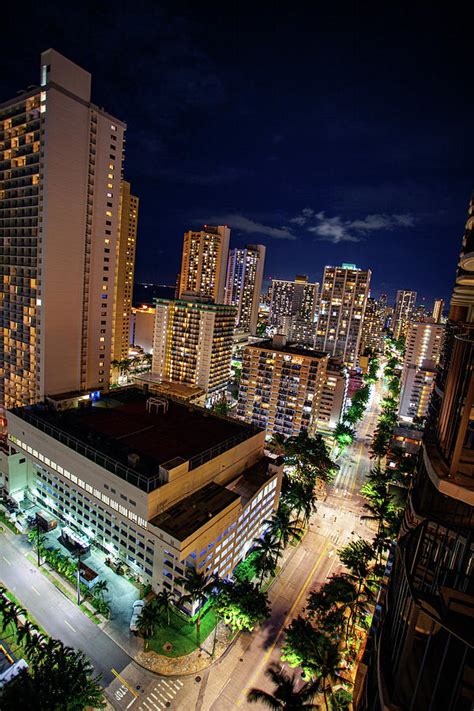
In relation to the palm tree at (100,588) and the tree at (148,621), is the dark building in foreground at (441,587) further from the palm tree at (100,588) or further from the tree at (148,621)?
the palm tree at (100,588)

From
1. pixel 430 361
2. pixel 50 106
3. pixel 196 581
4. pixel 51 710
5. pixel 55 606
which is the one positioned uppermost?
pixel 50 106

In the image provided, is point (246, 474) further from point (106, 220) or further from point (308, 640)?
point (106, 220)

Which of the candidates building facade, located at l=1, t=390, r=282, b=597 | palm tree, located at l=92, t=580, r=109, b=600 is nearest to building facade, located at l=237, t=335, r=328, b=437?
building facade, located at l=1, t=390, r=282, b=597

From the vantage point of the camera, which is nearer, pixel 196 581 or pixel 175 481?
pixel 196 581

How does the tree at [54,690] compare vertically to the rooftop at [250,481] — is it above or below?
below

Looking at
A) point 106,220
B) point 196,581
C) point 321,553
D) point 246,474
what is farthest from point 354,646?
point 106,220

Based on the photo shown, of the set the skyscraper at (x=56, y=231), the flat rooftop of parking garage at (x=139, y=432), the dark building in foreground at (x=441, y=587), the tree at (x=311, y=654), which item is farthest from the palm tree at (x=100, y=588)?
the skyscraper at (x=56, y=231)

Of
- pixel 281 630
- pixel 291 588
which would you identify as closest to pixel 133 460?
pixel 281 630
